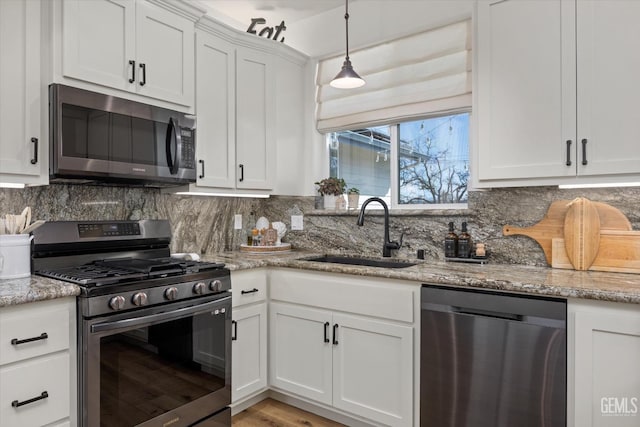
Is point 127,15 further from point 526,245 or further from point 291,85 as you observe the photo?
point 526,245

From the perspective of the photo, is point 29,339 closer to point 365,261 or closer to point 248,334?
point 248,334

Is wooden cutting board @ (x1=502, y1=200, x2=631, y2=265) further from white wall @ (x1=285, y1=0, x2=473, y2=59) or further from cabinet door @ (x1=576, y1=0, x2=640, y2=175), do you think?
white wall @ (x1=285, y1=0, x2=473, y2=59)

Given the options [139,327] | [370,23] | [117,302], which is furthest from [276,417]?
[370,23]

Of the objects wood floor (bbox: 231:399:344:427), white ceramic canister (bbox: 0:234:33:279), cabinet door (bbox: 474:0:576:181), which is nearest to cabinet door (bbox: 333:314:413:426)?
wood floor (bbox: 231:399:344:427)

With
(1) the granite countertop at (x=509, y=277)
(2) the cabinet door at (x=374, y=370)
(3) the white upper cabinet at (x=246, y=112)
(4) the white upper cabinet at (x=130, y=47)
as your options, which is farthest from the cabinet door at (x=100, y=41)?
(2) the cabinet door at (x=374, y=370)

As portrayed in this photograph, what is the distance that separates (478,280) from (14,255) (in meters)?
2.04

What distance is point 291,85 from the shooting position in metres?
3.12

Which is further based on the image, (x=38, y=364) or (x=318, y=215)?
(x=318, y=215)

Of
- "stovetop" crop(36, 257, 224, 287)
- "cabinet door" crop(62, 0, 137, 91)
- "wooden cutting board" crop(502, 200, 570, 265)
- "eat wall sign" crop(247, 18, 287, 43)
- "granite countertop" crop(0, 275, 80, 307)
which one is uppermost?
"eat wall sign" crop(247, 18, 287, 43)

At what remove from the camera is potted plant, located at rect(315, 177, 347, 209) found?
304 centimetres

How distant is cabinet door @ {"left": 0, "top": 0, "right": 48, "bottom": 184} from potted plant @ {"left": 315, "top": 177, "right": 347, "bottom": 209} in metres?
1.76

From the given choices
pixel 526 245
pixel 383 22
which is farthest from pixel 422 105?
pixel 526 245

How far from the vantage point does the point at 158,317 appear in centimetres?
186

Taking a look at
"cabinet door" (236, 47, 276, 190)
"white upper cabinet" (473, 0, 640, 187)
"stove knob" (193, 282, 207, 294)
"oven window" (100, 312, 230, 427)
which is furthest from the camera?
"cabinet door" (236, 47, 276, 190)
